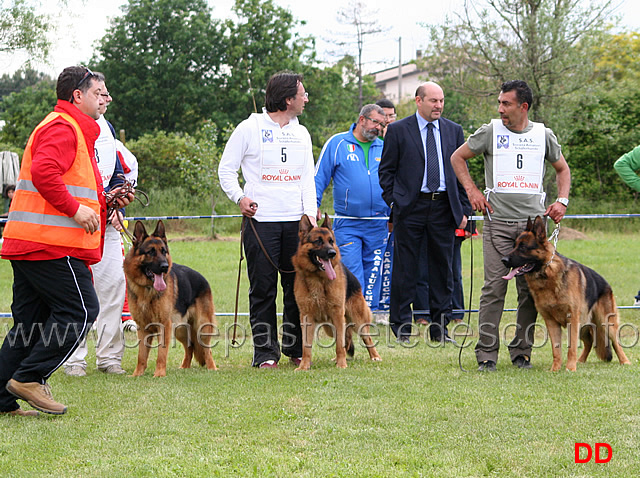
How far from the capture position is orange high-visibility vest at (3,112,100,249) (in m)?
4.13

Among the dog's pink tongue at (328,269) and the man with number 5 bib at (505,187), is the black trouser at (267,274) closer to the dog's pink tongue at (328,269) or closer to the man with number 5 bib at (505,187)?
the dog's pink tongue at (328,269)

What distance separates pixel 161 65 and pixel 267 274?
3307 cm

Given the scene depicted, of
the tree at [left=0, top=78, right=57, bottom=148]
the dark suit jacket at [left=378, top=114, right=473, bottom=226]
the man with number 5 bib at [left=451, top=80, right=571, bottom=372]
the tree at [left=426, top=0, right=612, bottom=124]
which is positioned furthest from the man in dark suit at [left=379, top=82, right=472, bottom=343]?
the tree at [left=0, top=78, right=57, bottom=148]

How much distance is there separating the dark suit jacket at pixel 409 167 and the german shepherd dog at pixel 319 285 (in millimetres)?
1485

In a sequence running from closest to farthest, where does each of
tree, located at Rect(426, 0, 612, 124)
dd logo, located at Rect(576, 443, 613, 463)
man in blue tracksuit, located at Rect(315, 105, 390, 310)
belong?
dd logo, located at Rect(576, 443, 613, 463) → man in blue tracksuit, located at Rect(315, 105, 390, 310) → tree, located at Rect(426, 0, 612, 124)

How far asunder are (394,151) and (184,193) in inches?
699

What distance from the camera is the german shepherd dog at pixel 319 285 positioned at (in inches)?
230

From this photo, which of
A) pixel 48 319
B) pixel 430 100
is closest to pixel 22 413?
pixel 48 319

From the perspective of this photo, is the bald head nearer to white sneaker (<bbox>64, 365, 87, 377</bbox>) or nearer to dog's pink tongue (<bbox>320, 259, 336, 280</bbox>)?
dog's pink tongue (<bbox>320, 259, 336, 280</bbox>)

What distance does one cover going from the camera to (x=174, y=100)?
36875 mm

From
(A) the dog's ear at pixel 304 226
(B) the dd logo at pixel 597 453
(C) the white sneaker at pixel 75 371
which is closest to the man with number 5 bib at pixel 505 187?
(A) the dog's ear at pixel 304 226

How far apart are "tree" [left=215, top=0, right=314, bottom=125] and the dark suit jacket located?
30314 mm

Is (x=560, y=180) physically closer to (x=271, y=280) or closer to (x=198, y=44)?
(x=271, y=280)

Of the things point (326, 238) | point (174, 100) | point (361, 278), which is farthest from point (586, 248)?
point (174, 100)
